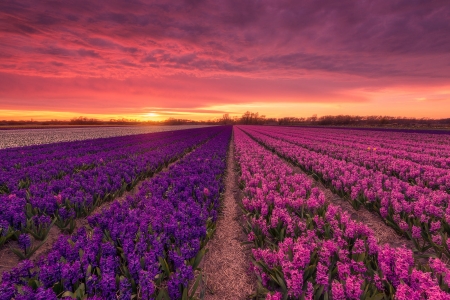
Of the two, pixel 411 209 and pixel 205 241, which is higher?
pixel 411 209

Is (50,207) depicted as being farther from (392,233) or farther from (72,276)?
(392,233)

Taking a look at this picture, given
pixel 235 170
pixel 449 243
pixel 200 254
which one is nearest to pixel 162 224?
pixel 200 254

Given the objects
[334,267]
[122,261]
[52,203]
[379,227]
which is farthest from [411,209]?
[52,203]

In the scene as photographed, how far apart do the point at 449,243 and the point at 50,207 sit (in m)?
8.59

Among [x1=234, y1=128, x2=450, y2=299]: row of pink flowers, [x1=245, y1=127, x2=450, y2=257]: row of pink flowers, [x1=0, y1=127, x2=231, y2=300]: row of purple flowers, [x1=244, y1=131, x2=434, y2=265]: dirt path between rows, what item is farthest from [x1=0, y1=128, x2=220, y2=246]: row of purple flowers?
[x1=245, y1=127, x2=450, y2=257]: row of pink flowers

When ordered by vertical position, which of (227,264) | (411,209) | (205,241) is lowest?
(227,264)

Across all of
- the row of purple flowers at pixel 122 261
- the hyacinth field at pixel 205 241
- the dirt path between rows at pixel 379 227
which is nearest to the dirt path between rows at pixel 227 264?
the hyacinth field at pixel 205 241

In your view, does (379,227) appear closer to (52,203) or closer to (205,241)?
(205,241)

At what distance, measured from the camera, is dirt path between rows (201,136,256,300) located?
4020mm

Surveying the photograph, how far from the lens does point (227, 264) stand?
4816 mm

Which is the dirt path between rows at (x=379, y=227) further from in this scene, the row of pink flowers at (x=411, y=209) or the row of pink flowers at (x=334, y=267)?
the row of pink flowers at (x=334, y=267)

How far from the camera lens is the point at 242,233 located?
6191mm

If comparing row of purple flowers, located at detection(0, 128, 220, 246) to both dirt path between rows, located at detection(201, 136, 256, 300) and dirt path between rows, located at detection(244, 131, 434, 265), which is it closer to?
dirt path between rows, located at detection(201, 136, 256, 300)

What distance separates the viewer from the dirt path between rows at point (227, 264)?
4.02 metres
